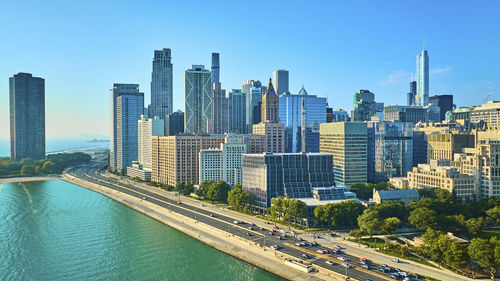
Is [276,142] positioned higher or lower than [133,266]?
higher

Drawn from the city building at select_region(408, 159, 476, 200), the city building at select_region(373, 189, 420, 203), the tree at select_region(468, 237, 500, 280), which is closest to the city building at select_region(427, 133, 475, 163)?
the city building at select_region(408, 159, 476, 200)

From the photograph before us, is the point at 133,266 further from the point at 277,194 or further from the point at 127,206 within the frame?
the point at 127,206

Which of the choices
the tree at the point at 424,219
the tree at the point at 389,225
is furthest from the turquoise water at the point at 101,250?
the tree at the point at 424,219

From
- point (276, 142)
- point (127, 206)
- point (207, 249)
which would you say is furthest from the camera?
point (276, 142)

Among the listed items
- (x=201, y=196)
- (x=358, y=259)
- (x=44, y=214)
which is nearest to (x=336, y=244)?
(x=358, y=259)

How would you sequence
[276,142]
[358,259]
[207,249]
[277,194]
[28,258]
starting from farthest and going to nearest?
[276,142] → [277,194] → [207,249] → [28,258] → [358,259]

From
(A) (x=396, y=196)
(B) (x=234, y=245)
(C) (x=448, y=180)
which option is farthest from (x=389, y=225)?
(C) (x=448, y=180)

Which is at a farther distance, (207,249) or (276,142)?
(276,142)

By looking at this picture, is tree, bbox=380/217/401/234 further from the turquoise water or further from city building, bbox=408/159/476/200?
city building, bbox=408/159/476/200
